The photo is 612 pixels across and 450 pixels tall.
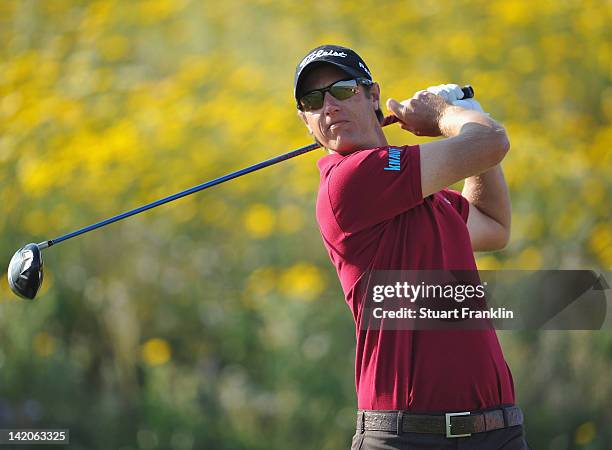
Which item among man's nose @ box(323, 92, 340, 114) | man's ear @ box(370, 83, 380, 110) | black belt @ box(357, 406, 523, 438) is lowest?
black belt @ box(357, 406, 523, 438)

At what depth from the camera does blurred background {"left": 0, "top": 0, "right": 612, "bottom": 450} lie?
4.66 metres

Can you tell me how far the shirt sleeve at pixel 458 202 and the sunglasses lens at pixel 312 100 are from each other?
1.51 ft

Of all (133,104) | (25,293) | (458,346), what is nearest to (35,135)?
(133,104)

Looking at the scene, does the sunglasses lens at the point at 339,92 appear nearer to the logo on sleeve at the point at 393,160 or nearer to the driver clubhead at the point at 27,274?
the logo on sleeve at the point at 393,160

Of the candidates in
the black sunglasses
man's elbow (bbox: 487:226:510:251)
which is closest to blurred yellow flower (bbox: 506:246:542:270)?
man's elbow (bbox: 487:226:510:251)

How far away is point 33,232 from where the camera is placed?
5.12 m

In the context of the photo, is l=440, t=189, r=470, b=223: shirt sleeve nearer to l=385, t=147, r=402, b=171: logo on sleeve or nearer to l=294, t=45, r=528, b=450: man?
l=294, t=45, r=528, b=450: man

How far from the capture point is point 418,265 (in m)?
2.28

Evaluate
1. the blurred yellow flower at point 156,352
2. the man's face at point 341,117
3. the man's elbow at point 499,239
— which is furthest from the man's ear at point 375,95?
the blurred yellow flower at point 156,352

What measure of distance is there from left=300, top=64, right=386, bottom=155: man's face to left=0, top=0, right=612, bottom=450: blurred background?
7.58 ft

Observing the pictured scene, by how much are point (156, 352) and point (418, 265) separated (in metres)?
2.84

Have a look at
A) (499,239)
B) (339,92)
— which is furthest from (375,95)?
(499,239)

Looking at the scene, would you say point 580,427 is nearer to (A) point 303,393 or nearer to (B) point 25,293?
(A) point 303,393

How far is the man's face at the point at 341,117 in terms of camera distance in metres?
2.46
